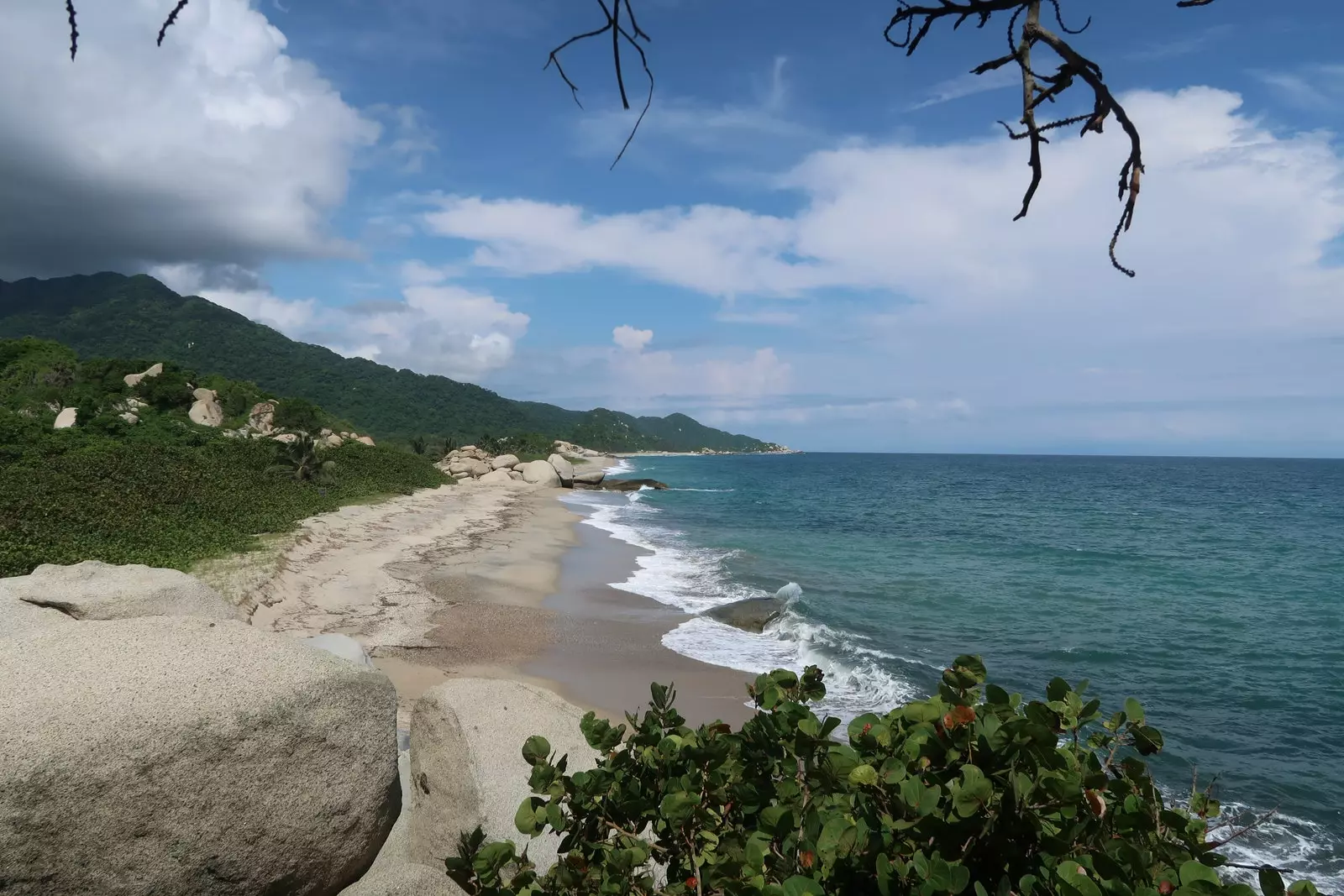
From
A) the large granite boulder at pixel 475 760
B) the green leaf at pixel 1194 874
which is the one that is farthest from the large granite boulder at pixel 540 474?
the green leaf at pixel 1194 874

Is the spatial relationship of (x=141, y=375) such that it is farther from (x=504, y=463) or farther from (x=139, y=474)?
(x=139, y=474)

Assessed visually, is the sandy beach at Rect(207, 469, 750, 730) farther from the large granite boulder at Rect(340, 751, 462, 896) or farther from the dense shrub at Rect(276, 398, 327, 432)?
the dense shrub at Rect(276, 398, 327, 432)

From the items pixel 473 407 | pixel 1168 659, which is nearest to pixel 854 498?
pixel 1168 659

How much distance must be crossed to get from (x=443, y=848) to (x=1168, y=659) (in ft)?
48.1

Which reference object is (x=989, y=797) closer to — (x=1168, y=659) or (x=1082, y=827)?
(x=1082, y=827)

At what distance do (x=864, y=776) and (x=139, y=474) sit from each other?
79.2ft

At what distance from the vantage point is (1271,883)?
1.26 m

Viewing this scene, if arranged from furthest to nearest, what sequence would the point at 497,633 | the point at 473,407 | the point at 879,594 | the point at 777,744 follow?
the point at 473,407, the point at 879,594, the point at 497,633, the point at 777,744

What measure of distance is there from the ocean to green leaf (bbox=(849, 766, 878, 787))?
2.90 meters

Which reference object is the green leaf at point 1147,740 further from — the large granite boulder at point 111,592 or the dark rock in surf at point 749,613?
the dark rock in surf at point 749,613

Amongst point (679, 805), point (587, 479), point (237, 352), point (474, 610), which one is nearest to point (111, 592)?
point (679, 805)

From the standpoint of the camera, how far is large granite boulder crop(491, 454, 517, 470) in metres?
54.2

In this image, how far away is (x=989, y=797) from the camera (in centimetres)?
145

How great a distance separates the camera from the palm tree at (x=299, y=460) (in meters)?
28.3
